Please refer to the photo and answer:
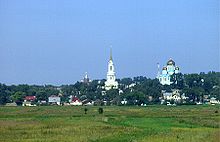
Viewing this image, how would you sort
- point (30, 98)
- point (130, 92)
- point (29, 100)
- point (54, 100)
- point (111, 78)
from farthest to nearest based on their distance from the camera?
point (111, 78) → point (54, 100) → point (30, 98) → point (29, 100) → point (130, 92)

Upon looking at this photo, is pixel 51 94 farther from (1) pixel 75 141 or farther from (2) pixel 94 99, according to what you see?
(1) pixel 75 141

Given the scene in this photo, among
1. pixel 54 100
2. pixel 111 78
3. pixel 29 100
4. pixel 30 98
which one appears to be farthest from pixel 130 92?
pixel 111 78

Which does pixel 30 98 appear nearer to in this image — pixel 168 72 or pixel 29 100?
pixel 29 100

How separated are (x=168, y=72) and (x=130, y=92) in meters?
33.3

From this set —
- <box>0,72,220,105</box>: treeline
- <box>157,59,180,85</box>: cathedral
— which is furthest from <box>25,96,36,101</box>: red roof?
<box>157,59,180,85</box>: cathedral

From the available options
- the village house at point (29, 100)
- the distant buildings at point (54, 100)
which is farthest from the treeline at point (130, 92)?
the distant buildings at point (54, 100)

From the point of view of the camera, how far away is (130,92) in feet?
399

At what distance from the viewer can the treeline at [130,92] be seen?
121312 millimetres

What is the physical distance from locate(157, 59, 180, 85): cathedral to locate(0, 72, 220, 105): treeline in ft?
8.61

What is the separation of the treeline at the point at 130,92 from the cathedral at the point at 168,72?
2624 mm

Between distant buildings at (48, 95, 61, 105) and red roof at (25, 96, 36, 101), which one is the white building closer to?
distant buildings at (48, 95, 61, 105)

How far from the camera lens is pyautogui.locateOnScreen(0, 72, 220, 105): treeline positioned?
121m

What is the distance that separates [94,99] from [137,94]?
18.6 m

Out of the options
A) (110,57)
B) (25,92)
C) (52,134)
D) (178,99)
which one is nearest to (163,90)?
(178,99)
